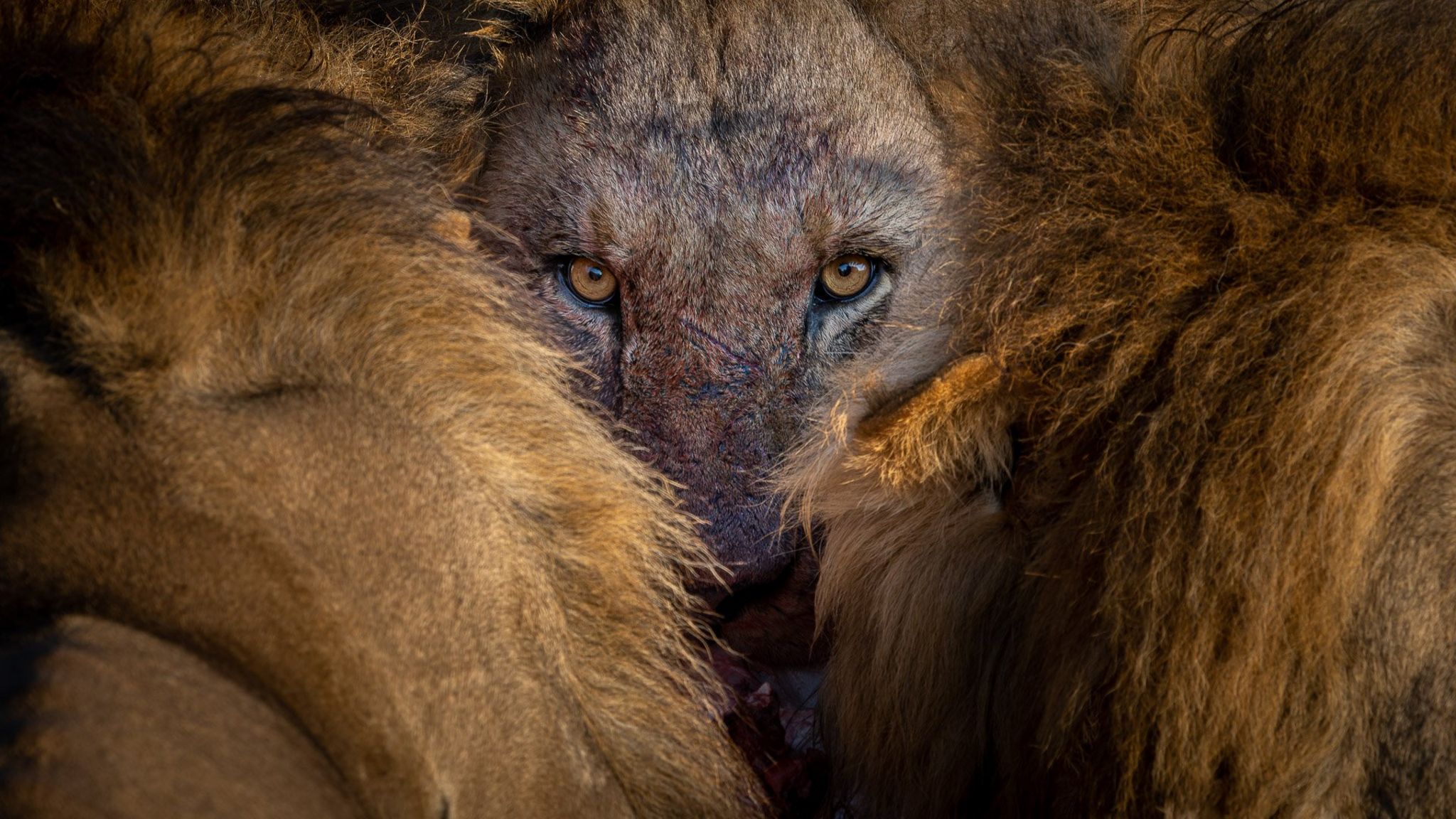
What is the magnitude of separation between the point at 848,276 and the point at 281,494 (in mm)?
1348

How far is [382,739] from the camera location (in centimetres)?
60

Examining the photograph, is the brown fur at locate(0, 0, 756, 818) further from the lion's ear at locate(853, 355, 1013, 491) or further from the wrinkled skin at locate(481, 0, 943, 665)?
the wrinkled skin at locate(481, 0, 943, 665)

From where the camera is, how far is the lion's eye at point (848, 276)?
6.17ft

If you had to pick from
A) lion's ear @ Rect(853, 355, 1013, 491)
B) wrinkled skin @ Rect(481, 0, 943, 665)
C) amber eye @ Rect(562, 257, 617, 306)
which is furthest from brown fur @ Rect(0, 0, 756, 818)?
amber eye @ Rect(562, 257, 617, 306)

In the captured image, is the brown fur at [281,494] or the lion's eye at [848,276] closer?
the brown fur at [281,494]

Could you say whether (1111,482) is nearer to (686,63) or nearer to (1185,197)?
(1185,197)

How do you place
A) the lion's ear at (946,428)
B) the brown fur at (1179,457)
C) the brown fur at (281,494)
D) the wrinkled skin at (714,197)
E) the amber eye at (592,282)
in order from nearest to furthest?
the brown fur at (281,494)
the brown fur at (1179,457)
the lion's ear at (946,428)
the wrinkled skin at (714,197)
the amber eye at (592,282)

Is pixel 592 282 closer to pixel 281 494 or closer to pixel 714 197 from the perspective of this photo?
Result: pixel 714 197

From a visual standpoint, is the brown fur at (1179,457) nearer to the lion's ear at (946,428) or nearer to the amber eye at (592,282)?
the lion's ear at (946,428)

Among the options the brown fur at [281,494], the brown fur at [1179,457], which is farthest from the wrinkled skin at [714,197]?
the brown fur at [281,494]

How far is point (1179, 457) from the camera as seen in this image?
778 mm

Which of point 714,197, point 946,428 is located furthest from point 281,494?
point 714,197

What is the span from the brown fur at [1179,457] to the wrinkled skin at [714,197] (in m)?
0.81

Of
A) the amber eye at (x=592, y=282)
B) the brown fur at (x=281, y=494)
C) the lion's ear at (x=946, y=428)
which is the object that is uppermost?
the lion's ear at (x=946, y=428)
